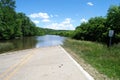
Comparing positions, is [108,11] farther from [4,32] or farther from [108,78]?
[108,78]

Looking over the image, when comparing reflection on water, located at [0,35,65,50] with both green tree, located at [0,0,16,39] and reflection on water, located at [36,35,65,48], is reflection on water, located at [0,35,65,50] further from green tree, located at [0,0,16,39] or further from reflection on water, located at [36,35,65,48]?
green tree, located at [0,0,16,39]

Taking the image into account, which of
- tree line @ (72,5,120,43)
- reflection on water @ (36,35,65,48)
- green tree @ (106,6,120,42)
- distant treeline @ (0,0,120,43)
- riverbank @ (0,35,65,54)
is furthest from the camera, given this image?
distant treeline @ (0,0,120,43)

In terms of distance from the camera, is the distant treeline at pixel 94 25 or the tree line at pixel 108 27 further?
the distant treeline at pixel 94 25

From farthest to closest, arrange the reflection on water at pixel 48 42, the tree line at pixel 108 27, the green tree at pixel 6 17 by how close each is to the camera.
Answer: the green tree at pixel 6 17 → the tree line at pixel 108 27 → the reflection on water at pixel 48 42

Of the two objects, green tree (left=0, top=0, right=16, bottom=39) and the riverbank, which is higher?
green tree (left=0, top=0, right=16, bottom=39)

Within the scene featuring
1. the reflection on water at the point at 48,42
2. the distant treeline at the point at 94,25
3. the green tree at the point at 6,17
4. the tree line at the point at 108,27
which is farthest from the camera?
the green tree at the point at 6,17

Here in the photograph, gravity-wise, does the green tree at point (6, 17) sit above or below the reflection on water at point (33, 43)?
above

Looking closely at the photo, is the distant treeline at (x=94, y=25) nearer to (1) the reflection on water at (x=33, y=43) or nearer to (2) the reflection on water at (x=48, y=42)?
→ (1) the reflection on water at (x=33, y=43)

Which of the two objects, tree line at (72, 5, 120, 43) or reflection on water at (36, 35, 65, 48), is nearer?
reflection on water at (36, 35, 65, 48)

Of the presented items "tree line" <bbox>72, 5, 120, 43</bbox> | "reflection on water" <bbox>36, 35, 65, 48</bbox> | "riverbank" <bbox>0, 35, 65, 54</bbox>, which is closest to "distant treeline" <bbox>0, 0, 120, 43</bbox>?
"tree line" <bbox>72, 5, 120, 43</bbox>

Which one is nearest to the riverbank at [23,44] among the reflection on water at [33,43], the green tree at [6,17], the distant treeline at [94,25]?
the reflection on water at [33,43]

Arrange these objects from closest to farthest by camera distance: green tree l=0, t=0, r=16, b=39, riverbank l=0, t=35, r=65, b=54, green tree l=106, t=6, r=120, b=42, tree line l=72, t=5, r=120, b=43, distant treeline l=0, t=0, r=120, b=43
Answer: riverbank l=0, t=35, r=65, b=54, tree line l=72, t=5, r=120, b=43, green tree l=106, t=6, r=120, b=42, distant treeline l=0, t=0, r=120, b=43, green tree l=0, t=0, r=16, b=39

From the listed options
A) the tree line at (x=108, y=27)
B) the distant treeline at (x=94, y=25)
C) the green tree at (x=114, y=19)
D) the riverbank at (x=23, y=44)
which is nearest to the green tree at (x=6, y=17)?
the distant treeline at (x=94, y=25)

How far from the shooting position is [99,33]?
212ft
